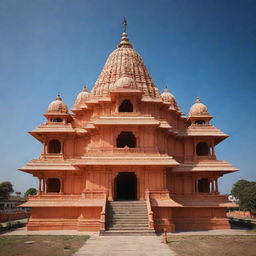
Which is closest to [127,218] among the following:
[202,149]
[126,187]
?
[126,187]

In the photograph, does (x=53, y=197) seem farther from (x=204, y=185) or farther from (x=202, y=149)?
(x=202, y=149)

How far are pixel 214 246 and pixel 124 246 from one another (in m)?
4.68

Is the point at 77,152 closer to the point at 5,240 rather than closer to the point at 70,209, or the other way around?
the point at 70,209

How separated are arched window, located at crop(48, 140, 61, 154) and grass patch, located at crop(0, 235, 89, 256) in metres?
11.8

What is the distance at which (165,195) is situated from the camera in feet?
71.2

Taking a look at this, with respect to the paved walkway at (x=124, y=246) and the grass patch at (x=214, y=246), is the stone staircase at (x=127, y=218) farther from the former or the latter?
the grass patch at (x=214, y=246)

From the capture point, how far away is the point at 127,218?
64.6 ft

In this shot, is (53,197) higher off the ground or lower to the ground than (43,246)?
higher

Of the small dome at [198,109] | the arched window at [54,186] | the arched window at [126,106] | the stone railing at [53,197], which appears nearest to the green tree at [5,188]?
the arched window at [54,186]

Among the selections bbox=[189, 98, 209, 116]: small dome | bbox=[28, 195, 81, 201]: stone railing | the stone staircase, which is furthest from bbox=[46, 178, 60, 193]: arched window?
bbox=[189, 98, 209, 116]: small dome

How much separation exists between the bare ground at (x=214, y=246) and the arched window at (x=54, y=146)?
1609cm

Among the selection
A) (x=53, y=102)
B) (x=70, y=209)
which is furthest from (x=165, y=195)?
(x=53, y=102)

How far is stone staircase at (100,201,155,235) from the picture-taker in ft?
60.0

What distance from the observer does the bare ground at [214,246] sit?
43.6 ft
